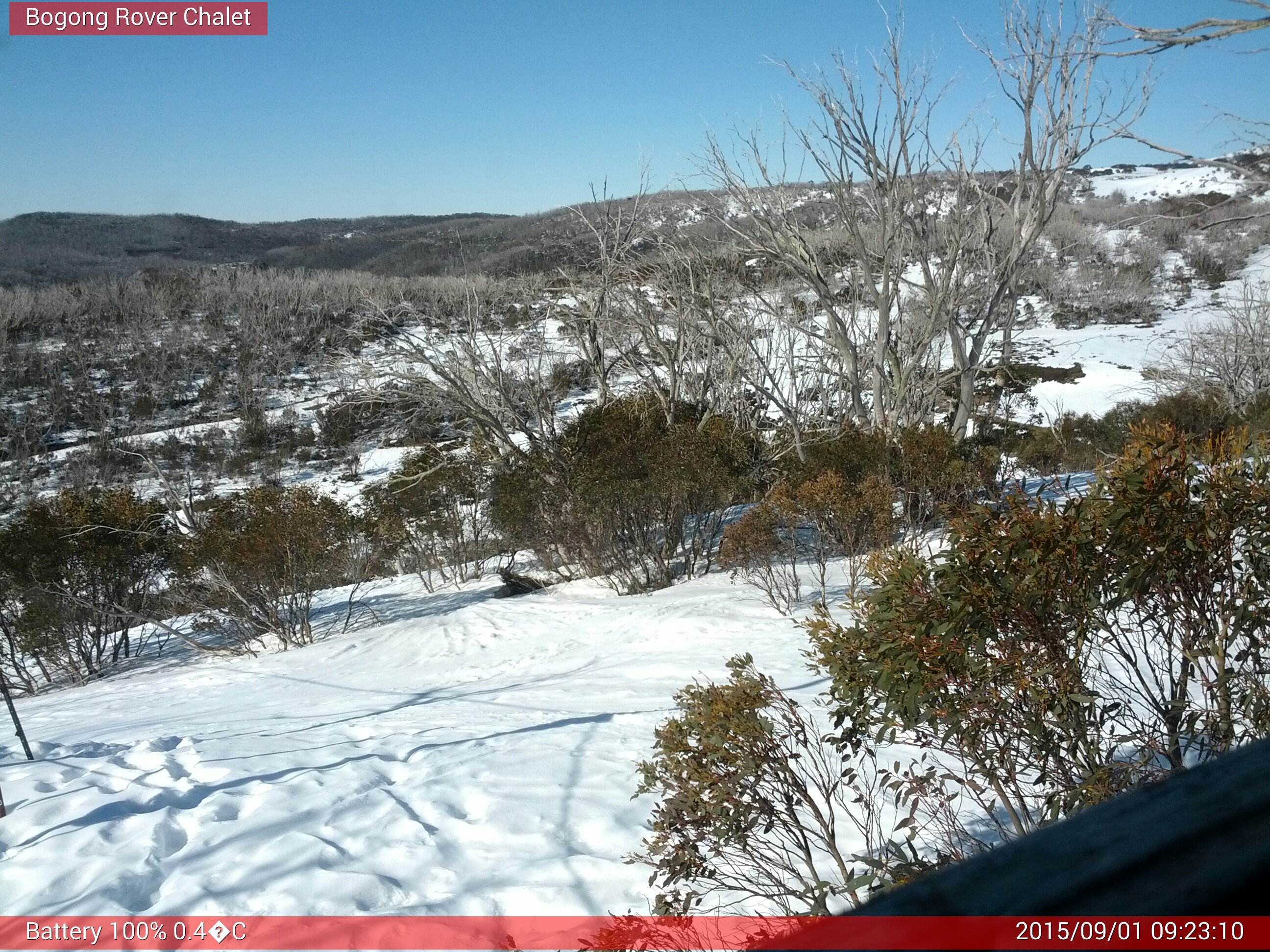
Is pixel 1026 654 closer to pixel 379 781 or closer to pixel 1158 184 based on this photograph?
pixel 379 781

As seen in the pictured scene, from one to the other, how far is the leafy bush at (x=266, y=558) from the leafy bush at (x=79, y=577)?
1.21m

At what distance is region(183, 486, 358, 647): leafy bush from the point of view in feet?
34.3

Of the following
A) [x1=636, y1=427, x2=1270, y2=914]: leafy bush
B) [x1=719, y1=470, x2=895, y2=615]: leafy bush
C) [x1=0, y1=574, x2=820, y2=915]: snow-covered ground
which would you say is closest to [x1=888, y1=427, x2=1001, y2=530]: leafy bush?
[x1=719, y1=470, x2=895, y2=615]: leafy bush

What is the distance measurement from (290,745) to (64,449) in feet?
93.6

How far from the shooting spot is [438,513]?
13141mm

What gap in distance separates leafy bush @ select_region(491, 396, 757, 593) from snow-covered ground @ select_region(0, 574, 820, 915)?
1.93 meters

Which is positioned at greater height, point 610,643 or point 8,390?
point 8,390

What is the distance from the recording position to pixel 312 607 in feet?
44.4

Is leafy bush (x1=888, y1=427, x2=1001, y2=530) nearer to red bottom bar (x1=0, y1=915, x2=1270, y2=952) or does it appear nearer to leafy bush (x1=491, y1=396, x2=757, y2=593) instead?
leafy bush (x1=491, y1=396, x2=757, y2=593)

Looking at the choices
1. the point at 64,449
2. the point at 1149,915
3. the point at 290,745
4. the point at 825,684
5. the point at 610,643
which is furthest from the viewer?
the point at 64,449

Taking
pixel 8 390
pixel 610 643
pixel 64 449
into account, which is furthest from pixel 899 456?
pixel 8 390

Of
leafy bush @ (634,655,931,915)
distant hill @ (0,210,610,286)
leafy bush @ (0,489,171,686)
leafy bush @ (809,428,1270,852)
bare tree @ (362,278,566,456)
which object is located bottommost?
leafy bush @ (0,489,171,686)

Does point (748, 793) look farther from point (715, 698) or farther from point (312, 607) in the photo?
point (312, 607)

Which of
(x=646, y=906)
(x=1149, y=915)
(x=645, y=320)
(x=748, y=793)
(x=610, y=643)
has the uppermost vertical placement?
(x=645, y=320)
